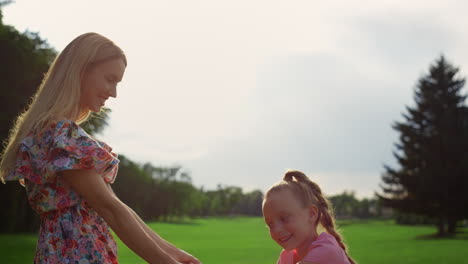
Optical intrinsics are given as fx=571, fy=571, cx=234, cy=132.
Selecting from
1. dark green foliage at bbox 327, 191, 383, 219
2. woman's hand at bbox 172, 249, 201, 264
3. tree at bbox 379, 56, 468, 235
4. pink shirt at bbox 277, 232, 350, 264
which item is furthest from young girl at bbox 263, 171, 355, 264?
dark green foliage at bbox 327, 191, 383, 219

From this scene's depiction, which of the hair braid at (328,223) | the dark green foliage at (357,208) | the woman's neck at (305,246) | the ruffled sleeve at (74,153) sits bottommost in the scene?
the woman's neck at (305,246)

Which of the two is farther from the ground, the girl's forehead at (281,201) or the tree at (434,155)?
the tree at (434,155)

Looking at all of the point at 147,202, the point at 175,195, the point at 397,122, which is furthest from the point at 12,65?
the point at 175,195

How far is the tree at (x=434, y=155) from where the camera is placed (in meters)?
36.6

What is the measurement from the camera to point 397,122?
39781 mm

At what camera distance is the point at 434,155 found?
123 feet

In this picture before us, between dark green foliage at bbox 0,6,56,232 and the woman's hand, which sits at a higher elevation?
dark green foliage at bbox 0,6,56,232

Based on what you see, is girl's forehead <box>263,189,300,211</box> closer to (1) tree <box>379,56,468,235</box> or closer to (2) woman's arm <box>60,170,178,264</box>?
(2) woman's arm <box>60,170,178,264</box>

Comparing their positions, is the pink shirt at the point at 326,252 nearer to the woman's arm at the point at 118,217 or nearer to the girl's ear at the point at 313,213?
the girl's ear at the point at 313,213

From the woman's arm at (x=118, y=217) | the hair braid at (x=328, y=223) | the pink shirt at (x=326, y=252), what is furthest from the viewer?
the hair braid at (x=328, y=223)

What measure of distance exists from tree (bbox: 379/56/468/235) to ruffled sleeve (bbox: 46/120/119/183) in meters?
36.1

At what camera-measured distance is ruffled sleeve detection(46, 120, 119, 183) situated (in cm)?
249

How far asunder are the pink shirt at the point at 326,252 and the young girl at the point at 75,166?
64 centimetres

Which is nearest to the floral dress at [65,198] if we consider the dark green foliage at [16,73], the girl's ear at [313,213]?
the girl's ear at [313,213]
